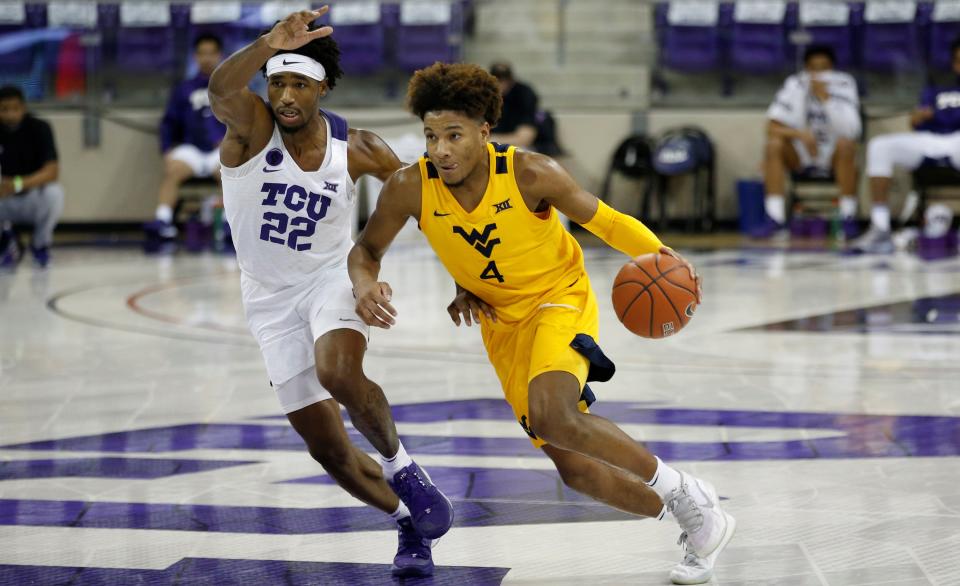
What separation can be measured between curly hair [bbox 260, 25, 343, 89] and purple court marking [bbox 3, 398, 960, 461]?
1546 mm

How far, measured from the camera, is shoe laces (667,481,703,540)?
151 inches

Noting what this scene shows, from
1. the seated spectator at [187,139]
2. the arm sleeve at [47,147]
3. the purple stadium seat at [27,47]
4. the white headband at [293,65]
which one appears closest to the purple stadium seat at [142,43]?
the purple stadium seat at [27,47]

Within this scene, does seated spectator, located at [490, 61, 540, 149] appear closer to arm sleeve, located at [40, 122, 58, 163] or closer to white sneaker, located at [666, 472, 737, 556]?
arm sleeve, located at [40, 122, 58, 163]

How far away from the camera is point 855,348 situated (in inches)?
307

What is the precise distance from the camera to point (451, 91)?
4047 millimetres

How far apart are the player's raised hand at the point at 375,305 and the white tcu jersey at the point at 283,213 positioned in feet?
1.41

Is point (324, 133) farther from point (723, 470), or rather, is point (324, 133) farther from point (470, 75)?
point (723, 470)

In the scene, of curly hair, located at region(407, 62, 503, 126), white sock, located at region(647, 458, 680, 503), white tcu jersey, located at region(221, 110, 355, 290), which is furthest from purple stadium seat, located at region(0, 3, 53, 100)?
white sock, located at region(647, 458, 680, 503)

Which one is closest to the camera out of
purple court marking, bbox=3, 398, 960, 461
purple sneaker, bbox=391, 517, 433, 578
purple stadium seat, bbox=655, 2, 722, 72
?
purple sneaker, bbox=391, 517, 433, 578

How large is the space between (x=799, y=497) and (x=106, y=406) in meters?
3.22

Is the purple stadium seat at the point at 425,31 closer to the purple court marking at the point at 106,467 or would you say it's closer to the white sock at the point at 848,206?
the white sock at the point at 848,206

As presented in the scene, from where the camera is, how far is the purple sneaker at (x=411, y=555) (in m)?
3.90

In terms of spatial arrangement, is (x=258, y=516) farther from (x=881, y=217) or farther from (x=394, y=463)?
(x=881, y=217)

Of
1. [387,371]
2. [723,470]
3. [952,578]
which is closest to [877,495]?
[723,470]
